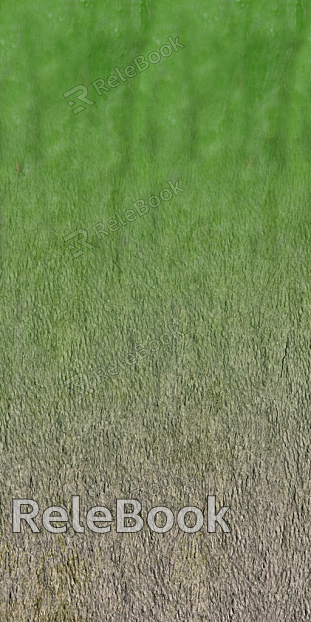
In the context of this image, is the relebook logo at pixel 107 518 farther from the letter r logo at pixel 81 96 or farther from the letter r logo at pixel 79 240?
the letter r logo at pixel 81 96

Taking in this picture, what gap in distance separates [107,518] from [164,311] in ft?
1.18

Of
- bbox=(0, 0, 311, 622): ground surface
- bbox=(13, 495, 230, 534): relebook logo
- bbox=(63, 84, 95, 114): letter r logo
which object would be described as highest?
bbox=(63, 84, 95, 114): letter r logo

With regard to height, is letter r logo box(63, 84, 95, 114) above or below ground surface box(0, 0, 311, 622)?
above

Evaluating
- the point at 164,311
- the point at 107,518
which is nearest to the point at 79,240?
the point at 164,311

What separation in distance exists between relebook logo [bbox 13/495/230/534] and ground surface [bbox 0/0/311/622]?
0.01 metres

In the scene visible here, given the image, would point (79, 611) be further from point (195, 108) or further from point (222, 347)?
point (195, 108)

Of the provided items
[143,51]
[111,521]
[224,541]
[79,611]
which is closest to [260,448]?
[224,541]

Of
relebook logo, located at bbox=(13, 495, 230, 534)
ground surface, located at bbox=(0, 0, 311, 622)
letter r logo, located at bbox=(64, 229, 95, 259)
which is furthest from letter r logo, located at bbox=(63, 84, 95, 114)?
relebook logo, located at bbox=(13, 495, 230, 534)

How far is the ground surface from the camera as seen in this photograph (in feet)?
3.95

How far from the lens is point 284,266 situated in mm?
1222

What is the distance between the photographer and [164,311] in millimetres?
1212

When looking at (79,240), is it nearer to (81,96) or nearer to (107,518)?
(81,96)

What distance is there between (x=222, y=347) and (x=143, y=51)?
51cm

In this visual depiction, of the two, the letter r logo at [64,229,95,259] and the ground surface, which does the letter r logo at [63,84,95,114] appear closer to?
the ground surface
